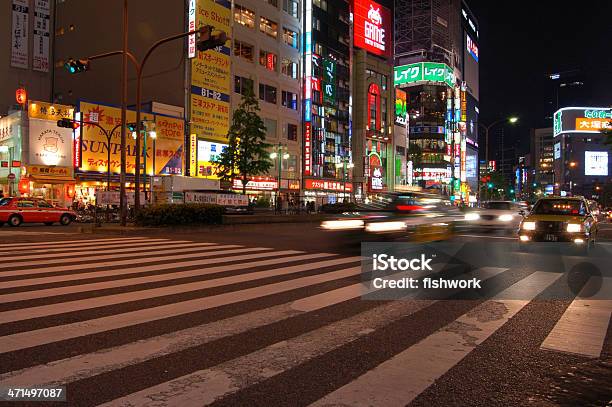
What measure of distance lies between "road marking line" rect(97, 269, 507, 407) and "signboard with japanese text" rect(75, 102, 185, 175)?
111 ft

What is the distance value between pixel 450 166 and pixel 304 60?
60.1 metres

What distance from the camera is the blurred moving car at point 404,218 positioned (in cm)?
1355

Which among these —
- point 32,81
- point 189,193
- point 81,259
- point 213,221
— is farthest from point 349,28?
point 81,259

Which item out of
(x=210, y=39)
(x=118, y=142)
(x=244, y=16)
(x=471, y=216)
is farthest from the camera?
(x=244, y=16)

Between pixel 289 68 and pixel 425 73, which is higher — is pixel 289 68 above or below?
below

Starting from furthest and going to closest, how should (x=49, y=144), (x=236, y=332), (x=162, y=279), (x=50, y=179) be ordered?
(x=49, y=144)
(x=50, y=179)
(x=162, y=279)
(x=236, y=332)

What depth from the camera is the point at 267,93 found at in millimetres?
49406

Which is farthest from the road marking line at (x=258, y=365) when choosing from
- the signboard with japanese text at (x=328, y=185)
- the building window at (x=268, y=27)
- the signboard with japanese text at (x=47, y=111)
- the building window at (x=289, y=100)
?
the signboard with japanese text at (x=328, y=185)

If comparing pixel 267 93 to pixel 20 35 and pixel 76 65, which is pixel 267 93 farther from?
pixel 76 65

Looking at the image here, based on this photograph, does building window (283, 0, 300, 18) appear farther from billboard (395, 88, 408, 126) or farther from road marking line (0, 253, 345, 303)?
road marking line (0, 253, 345, 303)

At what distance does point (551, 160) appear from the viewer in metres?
182

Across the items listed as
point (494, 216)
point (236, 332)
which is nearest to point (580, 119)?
point (494, 216)

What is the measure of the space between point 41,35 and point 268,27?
2451 centimetres

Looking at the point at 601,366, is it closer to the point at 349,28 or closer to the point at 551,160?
the point at 349,28
